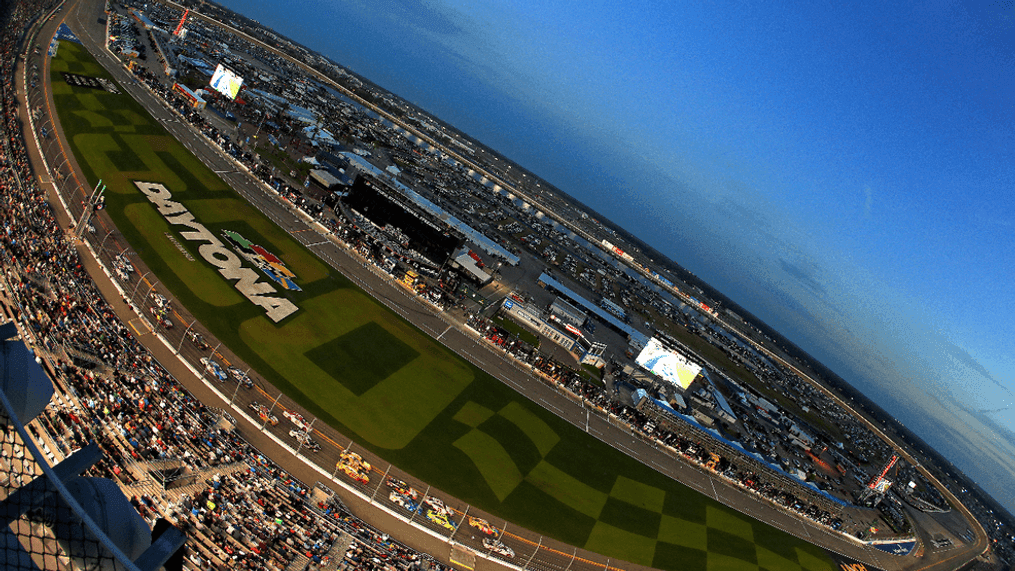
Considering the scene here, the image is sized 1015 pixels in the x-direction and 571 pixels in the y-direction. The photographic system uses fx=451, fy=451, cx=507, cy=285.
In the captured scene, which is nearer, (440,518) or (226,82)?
(440,518)

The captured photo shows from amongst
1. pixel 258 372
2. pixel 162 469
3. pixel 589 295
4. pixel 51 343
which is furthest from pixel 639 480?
pixel 589 295

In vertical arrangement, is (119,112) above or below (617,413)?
below

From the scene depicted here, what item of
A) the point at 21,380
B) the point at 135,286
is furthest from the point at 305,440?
the point at 21,380

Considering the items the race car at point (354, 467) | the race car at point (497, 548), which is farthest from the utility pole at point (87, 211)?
the race car at point (497, 548)

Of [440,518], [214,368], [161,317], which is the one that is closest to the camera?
[440,518]

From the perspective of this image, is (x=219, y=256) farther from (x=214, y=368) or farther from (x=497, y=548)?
(x=497, y=548)

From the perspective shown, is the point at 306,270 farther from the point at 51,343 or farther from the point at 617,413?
the point at 617,413

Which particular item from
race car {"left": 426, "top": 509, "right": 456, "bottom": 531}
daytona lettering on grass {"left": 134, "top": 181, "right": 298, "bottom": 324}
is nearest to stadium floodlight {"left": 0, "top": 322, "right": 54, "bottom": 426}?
race car {"left": 426, "top": 509, "right": 456, "bottom": 531}
